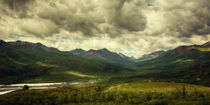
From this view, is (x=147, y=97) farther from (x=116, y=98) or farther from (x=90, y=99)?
(x=90, y=99)

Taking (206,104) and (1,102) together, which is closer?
(206,104)

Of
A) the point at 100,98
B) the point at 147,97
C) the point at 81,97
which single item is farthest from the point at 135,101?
the point at 81,97

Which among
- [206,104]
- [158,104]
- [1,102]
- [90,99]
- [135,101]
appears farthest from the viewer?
[90,99]

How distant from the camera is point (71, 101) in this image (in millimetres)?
150375

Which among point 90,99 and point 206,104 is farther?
point 90,99

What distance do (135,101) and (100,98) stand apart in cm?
4107

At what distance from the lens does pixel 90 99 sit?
6024 inches

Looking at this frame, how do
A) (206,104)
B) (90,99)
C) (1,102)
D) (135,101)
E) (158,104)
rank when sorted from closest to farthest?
(206,104)
(158,104)
(135,101)
(1,102)
(90,99)

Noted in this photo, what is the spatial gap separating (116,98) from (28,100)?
303 ft

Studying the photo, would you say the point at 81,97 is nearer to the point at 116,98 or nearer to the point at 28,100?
the point at 116,98

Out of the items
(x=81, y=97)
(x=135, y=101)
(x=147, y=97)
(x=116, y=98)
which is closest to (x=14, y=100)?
(x=81, y=97)

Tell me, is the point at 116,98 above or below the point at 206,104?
below

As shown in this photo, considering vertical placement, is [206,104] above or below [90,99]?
above

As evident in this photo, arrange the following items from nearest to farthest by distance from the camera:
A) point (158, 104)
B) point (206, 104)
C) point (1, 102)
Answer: point (206, 104)
point (158, 104)
point (1, 102)
